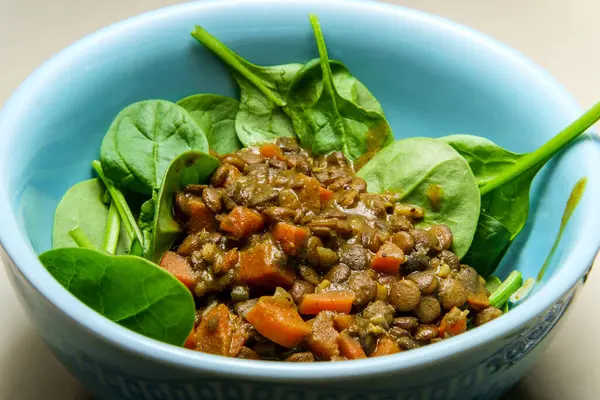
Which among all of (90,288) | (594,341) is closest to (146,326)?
(90,288)

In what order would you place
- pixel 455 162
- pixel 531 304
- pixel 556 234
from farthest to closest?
pixel 455 162
pixel 556 234
pixel 531 304

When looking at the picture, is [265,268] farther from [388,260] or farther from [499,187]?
[499,187]

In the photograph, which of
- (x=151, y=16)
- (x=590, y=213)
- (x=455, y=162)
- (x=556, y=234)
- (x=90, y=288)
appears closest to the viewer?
(x=90, y=288)

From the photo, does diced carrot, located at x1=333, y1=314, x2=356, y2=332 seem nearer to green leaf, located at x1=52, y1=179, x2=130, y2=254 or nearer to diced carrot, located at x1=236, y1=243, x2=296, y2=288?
diced carrot, located at x1=236, y1=243, x2=296, y2=288

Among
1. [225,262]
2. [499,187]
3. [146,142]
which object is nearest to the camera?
[225,262]

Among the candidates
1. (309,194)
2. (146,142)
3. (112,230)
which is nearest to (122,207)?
(112,230)

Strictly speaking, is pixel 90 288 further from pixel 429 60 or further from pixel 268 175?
pixel 429 60
